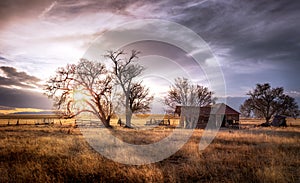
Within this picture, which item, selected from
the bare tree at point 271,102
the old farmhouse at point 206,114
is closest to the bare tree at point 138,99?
the old farmhouse at point 206,114

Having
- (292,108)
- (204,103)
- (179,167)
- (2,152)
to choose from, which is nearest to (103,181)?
(179,167)

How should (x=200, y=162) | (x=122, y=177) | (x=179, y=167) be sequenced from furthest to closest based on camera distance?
(x=200, y=162) → (x=179, y=167) → (x=122, y=177)

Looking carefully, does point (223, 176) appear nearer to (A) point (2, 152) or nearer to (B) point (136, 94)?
(A) point (2, 152)

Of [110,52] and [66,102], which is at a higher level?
[110,52]

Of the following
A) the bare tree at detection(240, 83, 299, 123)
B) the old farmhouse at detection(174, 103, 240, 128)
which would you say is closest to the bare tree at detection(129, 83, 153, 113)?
the old farmhouse at detection(174, 103, 240, 128)

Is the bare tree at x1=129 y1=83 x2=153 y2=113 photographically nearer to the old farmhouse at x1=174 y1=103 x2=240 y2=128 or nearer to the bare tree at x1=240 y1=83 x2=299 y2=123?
the old farmhouse at x1=174 y1=103 x2=240 y2=128

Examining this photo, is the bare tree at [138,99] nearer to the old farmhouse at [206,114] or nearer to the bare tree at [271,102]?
the old farmhouse at [206,114]

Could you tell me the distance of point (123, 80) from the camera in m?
34.0

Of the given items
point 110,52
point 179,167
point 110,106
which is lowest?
point 179,167

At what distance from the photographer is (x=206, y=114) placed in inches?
1505

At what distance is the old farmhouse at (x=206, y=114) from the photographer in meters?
36.2

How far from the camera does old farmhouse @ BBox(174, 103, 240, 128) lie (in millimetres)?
36231

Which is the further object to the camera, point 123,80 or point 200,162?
point 123,80

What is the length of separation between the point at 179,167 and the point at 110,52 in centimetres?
2737
